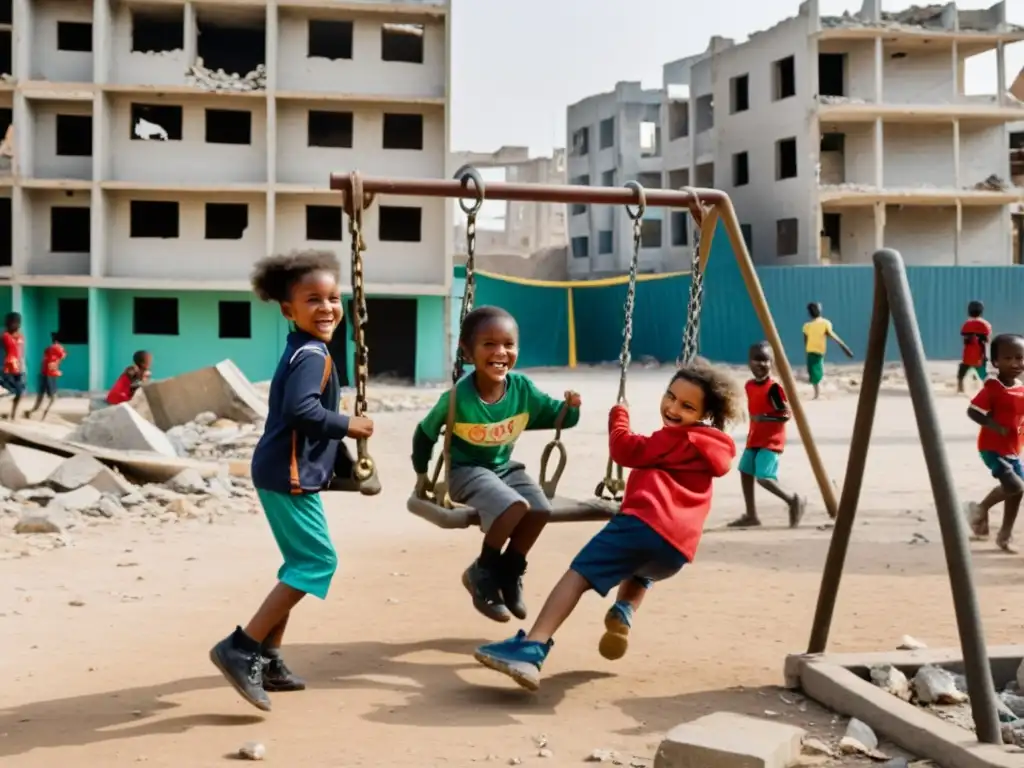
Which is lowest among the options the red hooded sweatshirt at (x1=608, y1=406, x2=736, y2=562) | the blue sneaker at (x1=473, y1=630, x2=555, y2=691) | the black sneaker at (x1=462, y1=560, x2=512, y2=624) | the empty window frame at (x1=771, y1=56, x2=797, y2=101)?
the blue sneaker at (x1=473, y1=630, x2=555, y2=691)

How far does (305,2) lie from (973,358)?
53.3 ft

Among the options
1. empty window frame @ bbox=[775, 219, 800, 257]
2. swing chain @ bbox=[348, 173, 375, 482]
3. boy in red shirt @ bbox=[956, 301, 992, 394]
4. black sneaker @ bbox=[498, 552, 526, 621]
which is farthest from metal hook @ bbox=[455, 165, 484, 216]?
empty window frame @ bbox=[775, 219, 800, 257]

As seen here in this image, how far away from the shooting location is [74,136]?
27.6 metres

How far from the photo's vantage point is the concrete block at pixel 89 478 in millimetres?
10031

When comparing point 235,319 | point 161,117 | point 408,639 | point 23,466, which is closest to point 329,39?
point 161,117

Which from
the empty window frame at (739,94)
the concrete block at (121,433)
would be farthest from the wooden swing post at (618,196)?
the empty window frame at (739,94)

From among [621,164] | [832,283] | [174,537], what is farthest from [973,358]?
[621,164]

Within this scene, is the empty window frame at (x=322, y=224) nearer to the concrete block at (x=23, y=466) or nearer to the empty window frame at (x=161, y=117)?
the empty window frame at (x=161, y=117)

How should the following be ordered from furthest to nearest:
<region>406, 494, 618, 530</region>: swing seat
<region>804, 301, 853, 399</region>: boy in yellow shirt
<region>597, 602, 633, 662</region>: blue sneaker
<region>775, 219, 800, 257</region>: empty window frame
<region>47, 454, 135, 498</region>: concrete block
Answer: <region>775, 219, 800, 257</region>: empty window frame, <region>804, 301, 853, 399</region>: boy in yellow shirt, <region>47, 454, 135, 498</region>: concrete block, <region>406, 494, 618, 530</region>: swing seat, <region>597, 602, 633, 662</region>: blue sneaker

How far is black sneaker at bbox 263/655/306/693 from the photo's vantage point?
168 inches

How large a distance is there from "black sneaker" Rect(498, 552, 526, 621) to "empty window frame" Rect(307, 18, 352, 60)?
24624mm

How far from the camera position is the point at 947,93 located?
113 feet

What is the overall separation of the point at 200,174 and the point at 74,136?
10.9ft

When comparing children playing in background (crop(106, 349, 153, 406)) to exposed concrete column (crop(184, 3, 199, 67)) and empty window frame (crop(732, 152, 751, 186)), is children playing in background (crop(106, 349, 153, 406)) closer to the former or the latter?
exposed concrete column (crop(184, 3, 199, 67))
